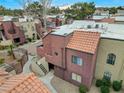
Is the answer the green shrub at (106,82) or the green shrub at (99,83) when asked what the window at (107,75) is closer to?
the green shrub at (106,82)

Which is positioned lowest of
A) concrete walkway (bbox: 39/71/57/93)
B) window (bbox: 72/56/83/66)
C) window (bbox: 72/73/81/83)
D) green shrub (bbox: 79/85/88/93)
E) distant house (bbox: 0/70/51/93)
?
concrete walkway (bbox: 39/71/57/93)

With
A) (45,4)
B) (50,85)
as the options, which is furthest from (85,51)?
(45,4)

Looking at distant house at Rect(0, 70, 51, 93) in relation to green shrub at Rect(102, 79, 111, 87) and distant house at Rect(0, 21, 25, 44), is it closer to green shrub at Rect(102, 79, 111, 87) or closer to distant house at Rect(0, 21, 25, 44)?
green shrub at Rect(102, 79, 111, 87)

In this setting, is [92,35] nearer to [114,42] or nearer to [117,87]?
[114,42]

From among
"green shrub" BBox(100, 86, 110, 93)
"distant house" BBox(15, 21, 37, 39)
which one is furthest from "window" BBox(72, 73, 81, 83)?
"distant house" BBox(15, 21, 37, 39)

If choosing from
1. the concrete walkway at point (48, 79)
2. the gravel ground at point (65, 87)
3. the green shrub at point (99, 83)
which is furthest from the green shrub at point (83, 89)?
the concrete walkway at point (48, 79)

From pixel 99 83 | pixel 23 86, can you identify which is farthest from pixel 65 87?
pixel 23 86
